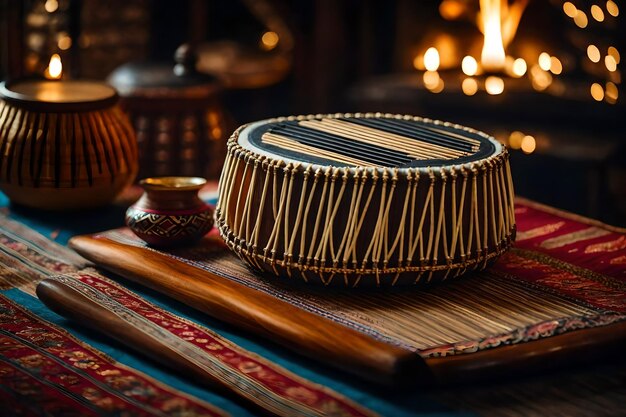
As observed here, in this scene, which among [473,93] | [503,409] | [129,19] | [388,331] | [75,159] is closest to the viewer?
[503,409]

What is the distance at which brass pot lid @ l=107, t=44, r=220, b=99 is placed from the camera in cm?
214

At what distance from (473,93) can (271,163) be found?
189 centimetres

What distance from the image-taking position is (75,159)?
1.63 m

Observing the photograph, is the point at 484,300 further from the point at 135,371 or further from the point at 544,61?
the point at 544,61

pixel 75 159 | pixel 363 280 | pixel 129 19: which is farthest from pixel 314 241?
pixel 129 19

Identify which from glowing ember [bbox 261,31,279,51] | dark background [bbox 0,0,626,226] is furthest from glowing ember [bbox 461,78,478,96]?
glowing ember [bbox 261,31,279,51]

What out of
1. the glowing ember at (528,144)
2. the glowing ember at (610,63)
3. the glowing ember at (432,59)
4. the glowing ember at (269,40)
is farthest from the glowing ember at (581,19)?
the glowing ember at (269,40)

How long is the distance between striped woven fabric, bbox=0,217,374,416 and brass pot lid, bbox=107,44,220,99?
79cm

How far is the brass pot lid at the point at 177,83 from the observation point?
2143 mm

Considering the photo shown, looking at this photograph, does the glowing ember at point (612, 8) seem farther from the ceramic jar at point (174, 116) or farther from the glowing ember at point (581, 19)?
the ceramic jar at point (174, 116)

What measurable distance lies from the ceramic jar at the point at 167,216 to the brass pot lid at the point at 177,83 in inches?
28.3

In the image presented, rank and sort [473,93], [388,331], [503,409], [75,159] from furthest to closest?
[473,93] < [75,159] < [388,331] < [503,409]

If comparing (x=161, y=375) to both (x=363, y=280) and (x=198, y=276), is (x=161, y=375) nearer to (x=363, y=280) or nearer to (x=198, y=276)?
(x=198, y=276)

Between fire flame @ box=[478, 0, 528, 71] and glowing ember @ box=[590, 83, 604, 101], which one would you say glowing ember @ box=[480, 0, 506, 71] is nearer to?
fire flame @ box=[478, 0, 528, 71]
